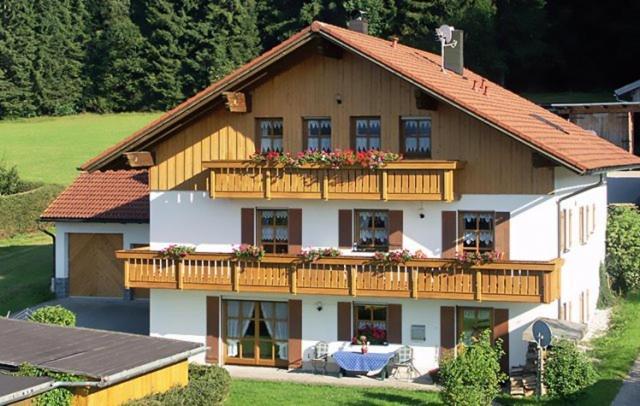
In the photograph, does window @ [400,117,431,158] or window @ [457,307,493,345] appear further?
window @ [400,117,431,158]

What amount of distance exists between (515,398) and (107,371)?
9105 mm

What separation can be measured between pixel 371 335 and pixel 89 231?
12462mm

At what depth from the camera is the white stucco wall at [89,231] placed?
3309cm

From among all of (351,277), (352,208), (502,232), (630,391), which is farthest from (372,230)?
(630,391)

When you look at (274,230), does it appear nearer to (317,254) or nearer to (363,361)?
(317,254)

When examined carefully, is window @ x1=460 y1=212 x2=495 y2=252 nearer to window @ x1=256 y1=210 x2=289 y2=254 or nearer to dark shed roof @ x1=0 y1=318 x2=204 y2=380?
window @ x1=256 y1=210 x2=289 y2=254

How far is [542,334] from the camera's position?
21.4 meters

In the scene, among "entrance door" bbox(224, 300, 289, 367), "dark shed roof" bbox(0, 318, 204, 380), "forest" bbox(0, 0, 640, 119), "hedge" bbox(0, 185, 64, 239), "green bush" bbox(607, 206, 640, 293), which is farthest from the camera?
"forest" bbox(0, 0, 640, 119)

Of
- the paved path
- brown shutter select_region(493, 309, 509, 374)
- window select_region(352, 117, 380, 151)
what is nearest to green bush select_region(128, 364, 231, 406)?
brown shutter select_region(493, 309, 509, 374)

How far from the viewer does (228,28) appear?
87.8m

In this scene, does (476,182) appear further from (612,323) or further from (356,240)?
(612,323)

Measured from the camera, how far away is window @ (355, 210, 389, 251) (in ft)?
82.0

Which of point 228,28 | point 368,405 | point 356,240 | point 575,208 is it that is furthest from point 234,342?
point 228,28

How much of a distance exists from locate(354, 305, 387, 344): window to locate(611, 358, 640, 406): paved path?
558 cm
